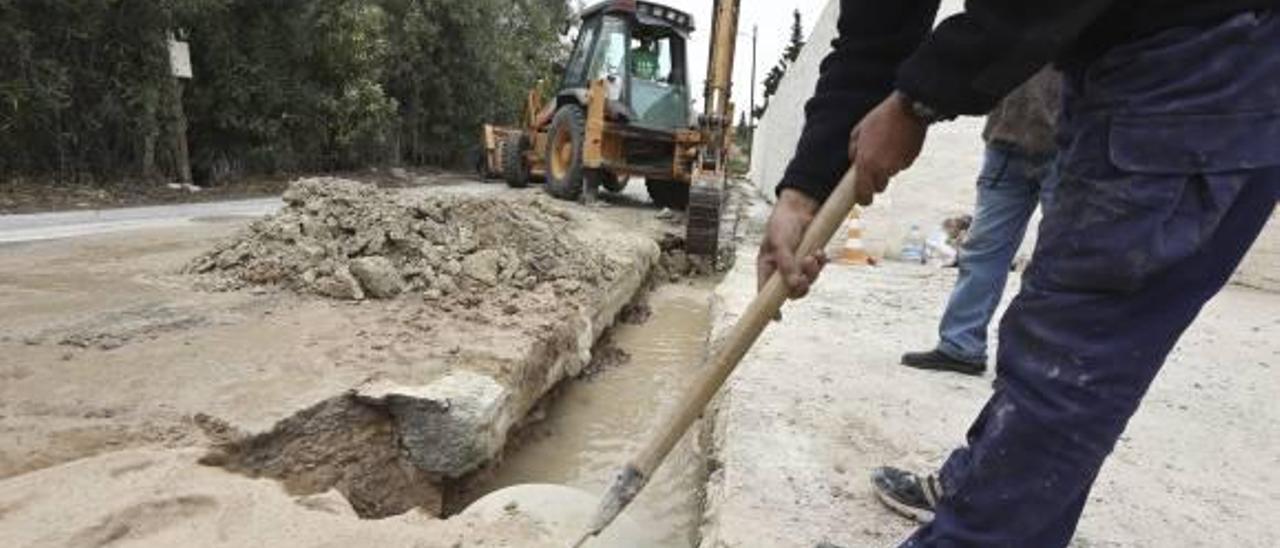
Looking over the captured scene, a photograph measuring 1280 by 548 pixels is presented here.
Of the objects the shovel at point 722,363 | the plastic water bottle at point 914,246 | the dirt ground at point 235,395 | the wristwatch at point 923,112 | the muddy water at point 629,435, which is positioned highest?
the wristwatch at point 923,112

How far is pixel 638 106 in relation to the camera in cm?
1070

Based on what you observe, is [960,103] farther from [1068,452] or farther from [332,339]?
[332,339]

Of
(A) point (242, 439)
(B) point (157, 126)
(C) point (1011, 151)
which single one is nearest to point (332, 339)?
(A) point (242, 439)

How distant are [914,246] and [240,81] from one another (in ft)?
28.8

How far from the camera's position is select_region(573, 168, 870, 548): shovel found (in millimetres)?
1502

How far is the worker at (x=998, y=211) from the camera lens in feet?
10.2

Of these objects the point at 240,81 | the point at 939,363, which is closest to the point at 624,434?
the point at 939,363

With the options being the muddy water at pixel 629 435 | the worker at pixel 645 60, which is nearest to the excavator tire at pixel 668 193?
the worker at pixel 645 60

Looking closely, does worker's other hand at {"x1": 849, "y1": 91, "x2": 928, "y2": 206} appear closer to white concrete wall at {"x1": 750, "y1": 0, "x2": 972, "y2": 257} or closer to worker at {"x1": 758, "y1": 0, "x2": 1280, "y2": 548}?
worker at {"x1": 758, "y1": 0, "x2": 1280, "y2": 548}

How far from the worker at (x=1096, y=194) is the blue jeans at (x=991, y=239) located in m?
1.93

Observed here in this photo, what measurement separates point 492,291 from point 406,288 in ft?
1.38

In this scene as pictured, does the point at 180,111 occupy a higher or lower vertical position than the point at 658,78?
lower

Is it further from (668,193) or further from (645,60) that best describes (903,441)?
(668,193)

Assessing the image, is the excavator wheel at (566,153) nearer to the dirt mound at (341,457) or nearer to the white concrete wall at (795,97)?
the white concrete wall at (795,97)
